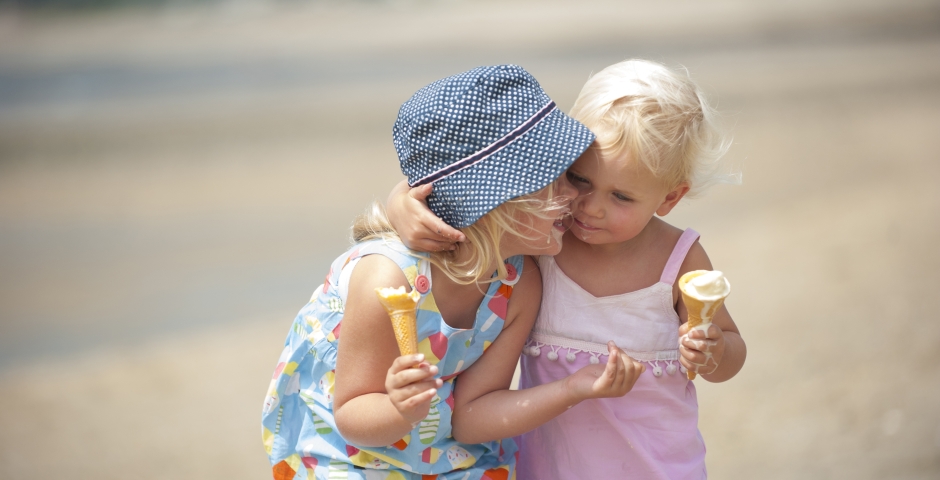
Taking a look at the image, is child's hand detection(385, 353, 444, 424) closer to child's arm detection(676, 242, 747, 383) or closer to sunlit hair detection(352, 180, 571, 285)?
sunlit hair detection(352, 180, 571, 285)

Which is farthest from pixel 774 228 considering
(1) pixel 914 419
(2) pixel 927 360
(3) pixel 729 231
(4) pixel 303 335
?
(4) pixel 303 335

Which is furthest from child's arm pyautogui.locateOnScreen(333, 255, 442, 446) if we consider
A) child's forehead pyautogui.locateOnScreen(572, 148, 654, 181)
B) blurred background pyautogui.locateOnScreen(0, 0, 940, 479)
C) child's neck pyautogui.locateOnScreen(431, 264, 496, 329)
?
blurred background pyautogui.locateOnScreen(0, 0, 940, 479)

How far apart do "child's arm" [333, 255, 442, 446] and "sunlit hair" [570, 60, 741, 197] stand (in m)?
0.59

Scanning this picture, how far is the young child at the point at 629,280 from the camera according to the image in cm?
198

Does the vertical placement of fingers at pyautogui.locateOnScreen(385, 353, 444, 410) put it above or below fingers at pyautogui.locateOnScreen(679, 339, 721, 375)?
above

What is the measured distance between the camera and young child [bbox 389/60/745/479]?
1979 millimetres

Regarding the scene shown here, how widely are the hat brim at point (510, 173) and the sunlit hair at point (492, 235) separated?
5cm

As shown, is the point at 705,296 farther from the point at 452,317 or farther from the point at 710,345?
the point at 452,317

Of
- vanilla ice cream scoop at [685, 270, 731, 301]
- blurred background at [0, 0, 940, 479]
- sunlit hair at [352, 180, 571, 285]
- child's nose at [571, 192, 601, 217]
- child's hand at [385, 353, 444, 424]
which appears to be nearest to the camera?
child's hand at [385, 353, 444, 424]

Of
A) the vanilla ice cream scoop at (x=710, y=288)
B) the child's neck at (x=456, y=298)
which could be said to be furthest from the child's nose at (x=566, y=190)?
the vanilla ice cream scoop at (x=710, y=288)

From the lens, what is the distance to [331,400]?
2.08m

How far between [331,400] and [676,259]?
0.90 meters

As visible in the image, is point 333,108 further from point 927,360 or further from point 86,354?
point 927,360

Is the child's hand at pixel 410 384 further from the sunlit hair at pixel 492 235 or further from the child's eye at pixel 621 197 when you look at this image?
the child's eye at pixel 621 197
